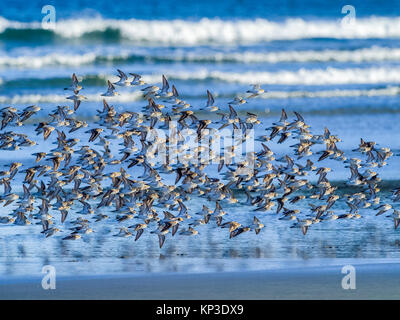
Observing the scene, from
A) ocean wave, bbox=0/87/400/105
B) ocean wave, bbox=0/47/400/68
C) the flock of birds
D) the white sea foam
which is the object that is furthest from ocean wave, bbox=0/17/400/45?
the flock of birds

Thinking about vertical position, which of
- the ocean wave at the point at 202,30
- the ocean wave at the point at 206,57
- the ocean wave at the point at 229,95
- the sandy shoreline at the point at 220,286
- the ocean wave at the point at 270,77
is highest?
the ocean wave at the point at 202,30

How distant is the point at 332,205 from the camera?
1187 cm

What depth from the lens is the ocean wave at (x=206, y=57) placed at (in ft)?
69.0

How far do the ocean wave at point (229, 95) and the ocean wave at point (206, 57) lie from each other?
223 centimetres

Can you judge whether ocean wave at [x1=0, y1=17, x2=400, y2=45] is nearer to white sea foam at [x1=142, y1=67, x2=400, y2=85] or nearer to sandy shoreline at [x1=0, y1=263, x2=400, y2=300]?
white sea foam at [x1=142, y1=67, x2=400, y2=85]

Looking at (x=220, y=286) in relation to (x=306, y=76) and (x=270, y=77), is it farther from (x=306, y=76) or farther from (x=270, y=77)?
(x=306, y=76)

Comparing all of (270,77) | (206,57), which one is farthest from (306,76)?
(206,57)

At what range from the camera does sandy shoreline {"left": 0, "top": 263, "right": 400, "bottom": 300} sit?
8.46m

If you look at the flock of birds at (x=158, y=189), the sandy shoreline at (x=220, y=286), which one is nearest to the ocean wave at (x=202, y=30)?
the flock of birds at (x=158, y=189)

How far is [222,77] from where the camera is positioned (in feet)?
66.8

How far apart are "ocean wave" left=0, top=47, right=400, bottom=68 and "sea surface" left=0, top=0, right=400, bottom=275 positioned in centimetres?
4

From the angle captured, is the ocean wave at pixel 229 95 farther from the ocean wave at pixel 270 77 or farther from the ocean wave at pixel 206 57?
the ocean wave at pixel 206 57

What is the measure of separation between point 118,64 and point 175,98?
950 cm

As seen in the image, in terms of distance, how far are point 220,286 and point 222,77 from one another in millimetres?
12034
